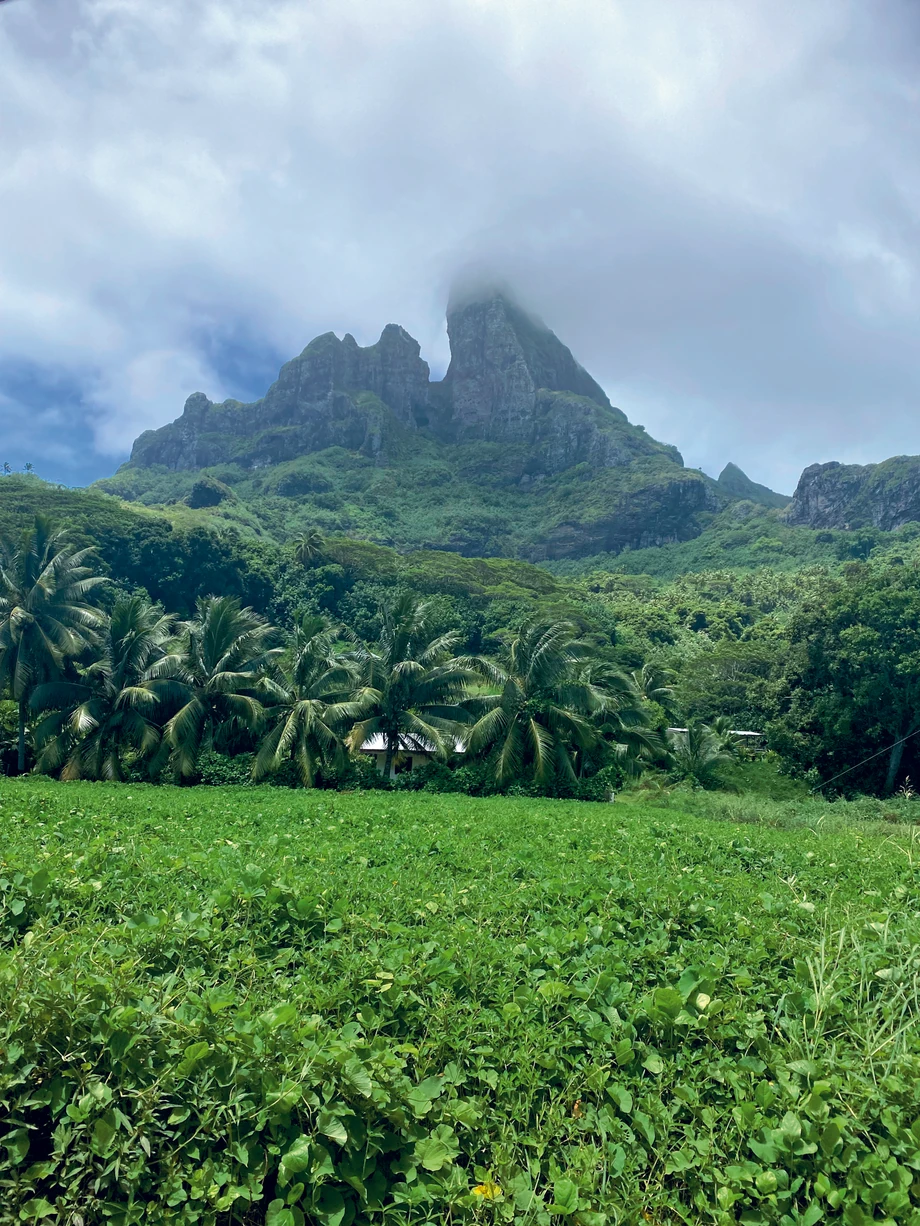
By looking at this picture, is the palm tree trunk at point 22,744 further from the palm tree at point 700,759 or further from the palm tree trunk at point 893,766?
the palm tree trunk at point 893,766

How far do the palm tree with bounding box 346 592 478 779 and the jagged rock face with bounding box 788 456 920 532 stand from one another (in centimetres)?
8887

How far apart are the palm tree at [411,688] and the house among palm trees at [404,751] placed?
198 mm

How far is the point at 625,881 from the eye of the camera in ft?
15.8

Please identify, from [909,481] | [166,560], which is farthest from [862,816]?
[909,481]

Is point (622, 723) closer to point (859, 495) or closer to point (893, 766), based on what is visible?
point (893, 766)

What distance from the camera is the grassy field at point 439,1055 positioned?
7.33 feet

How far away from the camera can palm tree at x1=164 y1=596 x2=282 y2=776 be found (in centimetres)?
1880

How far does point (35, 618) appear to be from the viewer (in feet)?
66.5

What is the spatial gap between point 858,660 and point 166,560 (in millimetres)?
42843

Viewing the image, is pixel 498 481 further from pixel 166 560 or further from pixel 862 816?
pixel 862 816

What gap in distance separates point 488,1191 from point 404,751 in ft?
65.0

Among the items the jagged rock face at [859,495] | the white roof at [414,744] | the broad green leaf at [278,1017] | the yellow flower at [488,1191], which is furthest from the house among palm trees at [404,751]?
the jagged rock face at [859,495]

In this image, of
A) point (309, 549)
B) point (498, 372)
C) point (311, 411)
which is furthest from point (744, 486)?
point (309, 549)

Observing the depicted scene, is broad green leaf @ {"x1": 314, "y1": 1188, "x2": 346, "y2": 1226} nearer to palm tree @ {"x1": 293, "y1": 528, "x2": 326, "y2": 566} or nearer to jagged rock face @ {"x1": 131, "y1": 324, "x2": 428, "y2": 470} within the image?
palm tree @ {"x1": 293, "y1": 528, "x2": 326, "y2": 566}
